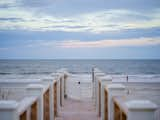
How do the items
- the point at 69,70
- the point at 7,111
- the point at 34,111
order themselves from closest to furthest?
the point at 7,111 < the point at 34,111 < the point at 69,70

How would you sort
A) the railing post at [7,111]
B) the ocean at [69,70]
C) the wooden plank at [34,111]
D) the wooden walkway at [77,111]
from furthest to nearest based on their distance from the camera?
the ocean at [69,70], the wooden walkway at [77,111], the wooden plank at [34,111], the railing post at [7,111]

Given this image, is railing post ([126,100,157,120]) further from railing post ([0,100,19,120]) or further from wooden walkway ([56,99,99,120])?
wooden walkway ([56,99,99,120])

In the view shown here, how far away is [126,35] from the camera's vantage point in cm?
3594

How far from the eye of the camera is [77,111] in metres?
9.41

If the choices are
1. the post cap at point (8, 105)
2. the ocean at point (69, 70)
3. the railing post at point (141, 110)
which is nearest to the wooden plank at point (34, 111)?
the post cap at point (8, 105)

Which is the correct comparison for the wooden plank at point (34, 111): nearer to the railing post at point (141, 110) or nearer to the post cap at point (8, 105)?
the post cap at point (8, 105)

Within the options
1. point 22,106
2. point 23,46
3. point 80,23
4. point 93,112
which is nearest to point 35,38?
point 23,46

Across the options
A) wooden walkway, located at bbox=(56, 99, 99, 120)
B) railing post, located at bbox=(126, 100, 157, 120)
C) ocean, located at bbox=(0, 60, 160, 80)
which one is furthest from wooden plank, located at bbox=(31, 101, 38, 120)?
ocean, located at bbox=(0, 60, 160, 80)

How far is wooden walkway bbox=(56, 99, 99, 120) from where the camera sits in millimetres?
8336

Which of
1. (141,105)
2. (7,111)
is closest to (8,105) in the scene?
(7,111)

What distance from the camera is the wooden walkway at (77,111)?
8336 mm

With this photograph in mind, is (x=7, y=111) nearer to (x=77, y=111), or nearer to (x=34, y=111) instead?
(x=34, y=111)

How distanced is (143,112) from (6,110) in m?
1.45

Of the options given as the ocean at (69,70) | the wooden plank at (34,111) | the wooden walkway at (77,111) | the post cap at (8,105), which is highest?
the post cap at (8,105)
